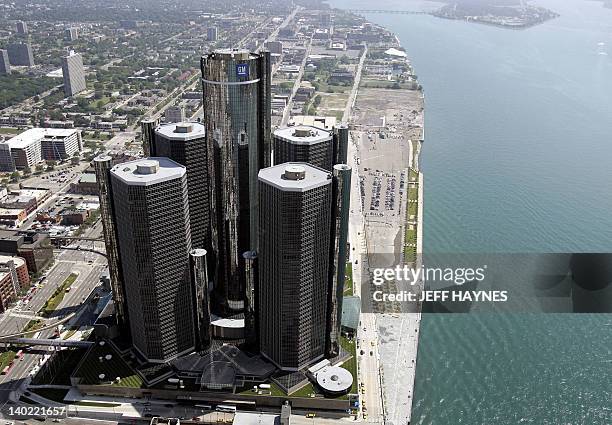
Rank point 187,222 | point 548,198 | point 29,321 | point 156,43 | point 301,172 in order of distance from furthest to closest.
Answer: point 156,43 → point 548,198 → point 29,321 → point 187,222 → point 301,172

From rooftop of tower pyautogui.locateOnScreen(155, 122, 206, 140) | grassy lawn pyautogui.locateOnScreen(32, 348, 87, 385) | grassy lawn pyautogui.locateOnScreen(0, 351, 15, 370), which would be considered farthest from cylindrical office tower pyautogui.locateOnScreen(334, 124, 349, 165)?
grassy lawn pyautogui.locateOnScreen(0, 351, 15, 370)

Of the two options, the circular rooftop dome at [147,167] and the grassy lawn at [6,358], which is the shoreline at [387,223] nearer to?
the circular rooftop dome at [147,167]

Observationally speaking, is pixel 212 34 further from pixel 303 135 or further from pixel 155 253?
pixel 155 253

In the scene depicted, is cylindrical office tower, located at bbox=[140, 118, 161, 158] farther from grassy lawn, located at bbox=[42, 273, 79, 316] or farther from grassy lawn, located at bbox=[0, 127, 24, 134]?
grassy lawn, located at bbox=[0, 127, 24, 134]

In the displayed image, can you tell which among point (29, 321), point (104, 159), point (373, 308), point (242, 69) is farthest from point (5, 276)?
point (373, 308)

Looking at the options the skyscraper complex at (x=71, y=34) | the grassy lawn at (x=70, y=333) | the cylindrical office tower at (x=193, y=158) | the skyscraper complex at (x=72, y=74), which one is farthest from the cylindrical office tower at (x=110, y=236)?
the skyscraper complex at (x=71, y=34)

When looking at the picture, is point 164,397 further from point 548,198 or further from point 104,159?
point 548,198
